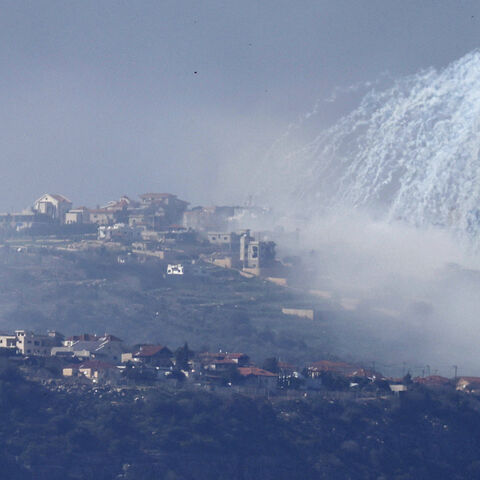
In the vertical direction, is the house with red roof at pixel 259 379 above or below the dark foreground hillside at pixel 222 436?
above

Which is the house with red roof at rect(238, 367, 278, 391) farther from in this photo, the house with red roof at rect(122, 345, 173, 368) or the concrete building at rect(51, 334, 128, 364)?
the concrete building at rect(51, 334, 128, 364)

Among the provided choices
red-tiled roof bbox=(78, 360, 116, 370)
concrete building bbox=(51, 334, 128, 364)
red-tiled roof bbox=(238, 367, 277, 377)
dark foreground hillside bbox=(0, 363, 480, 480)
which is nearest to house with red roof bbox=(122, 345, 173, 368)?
concrete building bbox=(51, 334, 128, 364)

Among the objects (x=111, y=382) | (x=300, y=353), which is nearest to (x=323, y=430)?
(x=111, y=382)

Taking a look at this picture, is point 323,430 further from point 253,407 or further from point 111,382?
point 111,382

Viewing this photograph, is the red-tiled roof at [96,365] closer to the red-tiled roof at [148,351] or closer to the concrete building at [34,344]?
the red-tiled roof at [148,351]

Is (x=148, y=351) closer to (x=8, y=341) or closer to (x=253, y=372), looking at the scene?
(x=253, y=372)

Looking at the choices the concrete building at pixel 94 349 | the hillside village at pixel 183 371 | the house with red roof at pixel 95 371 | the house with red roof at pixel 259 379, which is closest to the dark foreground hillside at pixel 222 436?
the hillside village at pixel 183 371
